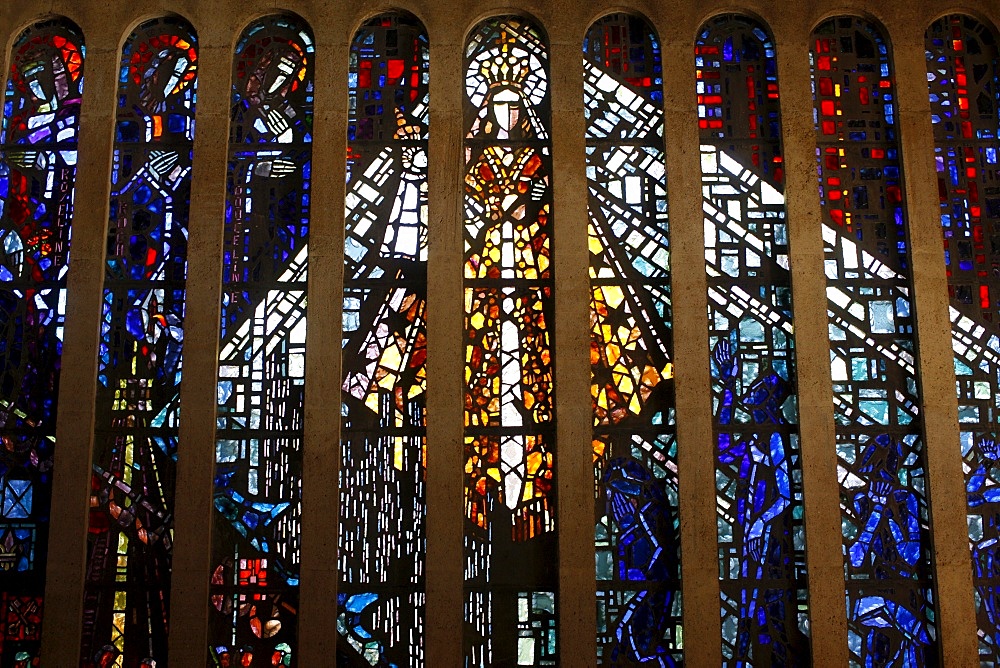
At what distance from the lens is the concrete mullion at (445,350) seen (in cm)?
890

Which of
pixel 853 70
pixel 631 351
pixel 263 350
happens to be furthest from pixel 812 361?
pixel 263 350

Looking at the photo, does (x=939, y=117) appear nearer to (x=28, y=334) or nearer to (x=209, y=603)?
(x=209, y=603)

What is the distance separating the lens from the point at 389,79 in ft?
32.6

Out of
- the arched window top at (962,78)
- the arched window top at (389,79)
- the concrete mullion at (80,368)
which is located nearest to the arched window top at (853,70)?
the arched window top at (962,78)

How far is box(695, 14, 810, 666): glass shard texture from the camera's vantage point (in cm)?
902

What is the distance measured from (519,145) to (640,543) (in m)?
3.50

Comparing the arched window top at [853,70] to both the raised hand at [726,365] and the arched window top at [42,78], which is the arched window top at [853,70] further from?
the arched window top at [42,78]

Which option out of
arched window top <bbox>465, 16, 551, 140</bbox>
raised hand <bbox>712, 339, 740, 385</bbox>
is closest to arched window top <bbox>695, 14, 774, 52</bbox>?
arched window top <bbox>465, 16, 551, 140</bbox>

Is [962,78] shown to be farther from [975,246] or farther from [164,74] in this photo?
[164,74]

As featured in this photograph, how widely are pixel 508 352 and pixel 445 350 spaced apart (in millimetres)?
540

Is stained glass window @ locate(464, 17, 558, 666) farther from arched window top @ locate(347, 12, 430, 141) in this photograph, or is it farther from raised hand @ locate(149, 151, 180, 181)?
raised hand @ locate(149, 151, 180, 181)

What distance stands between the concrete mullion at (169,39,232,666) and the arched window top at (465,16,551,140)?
211cm

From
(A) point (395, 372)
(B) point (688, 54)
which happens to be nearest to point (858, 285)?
(B) point (688, 54)

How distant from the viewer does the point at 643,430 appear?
9266 mm
